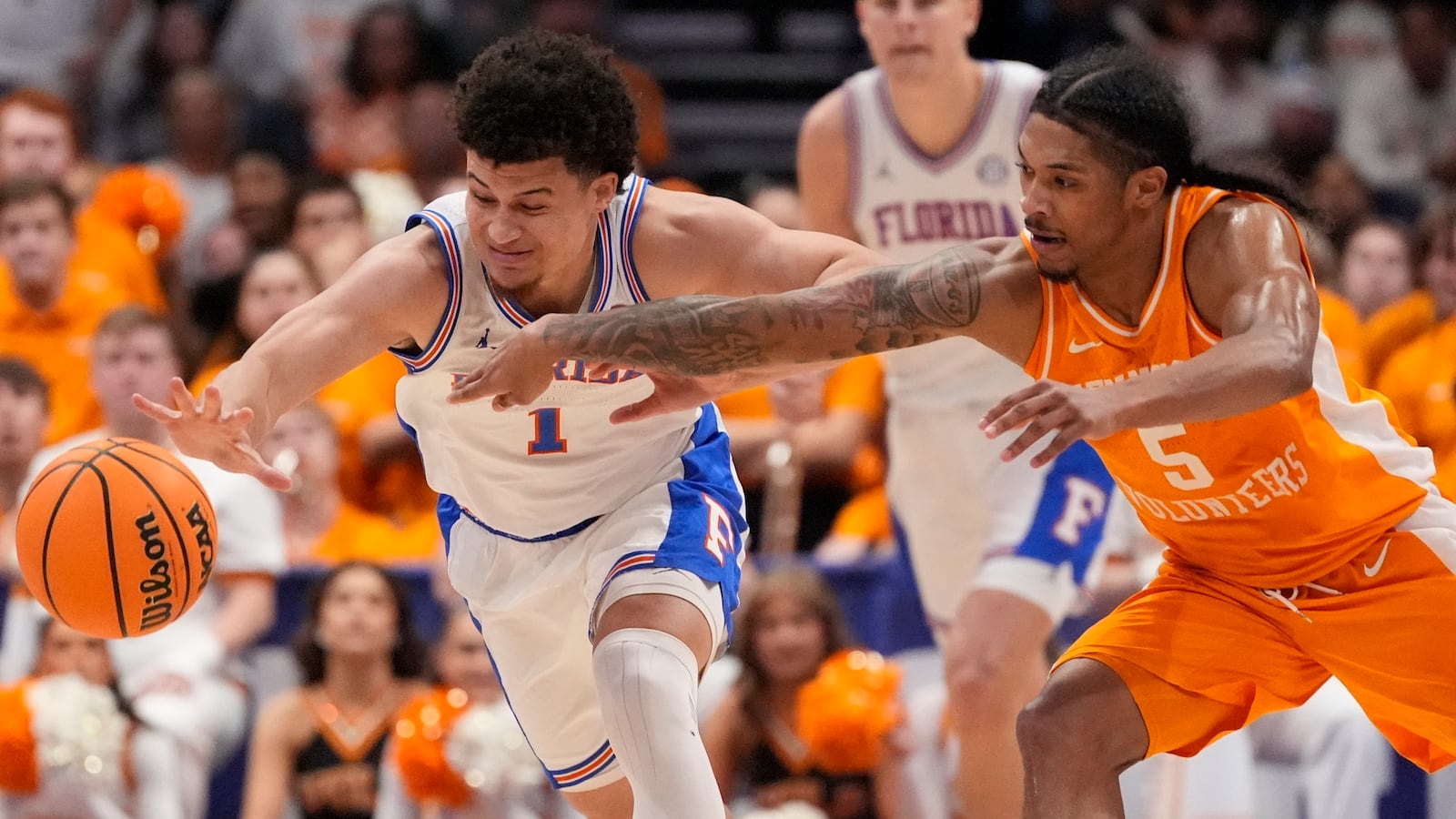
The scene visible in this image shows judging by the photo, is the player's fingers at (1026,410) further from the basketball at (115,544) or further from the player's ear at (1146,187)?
the basketball at (115,544)

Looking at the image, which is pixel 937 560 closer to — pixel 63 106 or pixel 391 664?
pixel 391 664

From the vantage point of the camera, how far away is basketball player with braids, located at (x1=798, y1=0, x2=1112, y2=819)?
522 cm

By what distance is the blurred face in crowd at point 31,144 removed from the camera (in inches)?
333

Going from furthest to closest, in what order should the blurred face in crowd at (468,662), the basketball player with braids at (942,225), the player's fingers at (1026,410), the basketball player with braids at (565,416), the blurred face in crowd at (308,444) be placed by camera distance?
the blurred face in crowd at (308,444) < the blurred face in crowd at (468,662) < the basketball player with braids at (942,225) < the basketball player with braids at (565,416) < the player's fingers at (1026,410)

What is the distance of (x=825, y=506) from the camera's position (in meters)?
7.46

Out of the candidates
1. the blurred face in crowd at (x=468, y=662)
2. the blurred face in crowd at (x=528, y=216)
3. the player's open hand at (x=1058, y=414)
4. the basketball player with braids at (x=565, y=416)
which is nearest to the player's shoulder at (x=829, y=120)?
the basketball player with braids at (x=565, y=416)

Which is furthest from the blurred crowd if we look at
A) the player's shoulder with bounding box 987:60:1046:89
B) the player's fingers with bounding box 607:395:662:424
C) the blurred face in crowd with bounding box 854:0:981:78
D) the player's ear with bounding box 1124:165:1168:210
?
the player's fingers with bounding box 607:395:662:424

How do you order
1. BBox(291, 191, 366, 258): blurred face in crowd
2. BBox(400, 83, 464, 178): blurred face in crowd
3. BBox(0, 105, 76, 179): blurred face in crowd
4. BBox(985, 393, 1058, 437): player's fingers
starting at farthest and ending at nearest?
1. BBox(400, 83, 464, 178): blurred face in crowd
2. BBox(0, 105, 76, 179): blurred face in crowd
3. BBox(291, 191, 366, 258): blurred face in crowd
4. BBox(985, 393, 1058, 437): player's fingers

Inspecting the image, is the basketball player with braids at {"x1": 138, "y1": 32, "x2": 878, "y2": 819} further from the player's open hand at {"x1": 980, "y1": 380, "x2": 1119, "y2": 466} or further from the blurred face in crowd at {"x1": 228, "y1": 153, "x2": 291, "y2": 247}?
the blurred face in crowd at {"x1": 228, "y1": 153, "x2": 291, "y2": 247}

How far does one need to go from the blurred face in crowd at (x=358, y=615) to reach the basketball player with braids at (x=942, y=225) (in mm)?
1778

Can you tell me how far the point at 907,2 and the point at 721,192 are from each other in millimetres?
3844

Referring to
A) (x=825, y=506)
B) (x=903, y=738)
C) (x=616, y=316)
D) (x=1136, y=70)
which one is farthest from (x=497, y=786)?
(x=1136, y=70)

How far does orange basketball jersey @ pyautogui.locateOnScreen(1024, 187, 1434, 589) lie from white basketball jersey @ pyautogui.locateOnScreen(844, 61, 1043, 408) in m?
1.57

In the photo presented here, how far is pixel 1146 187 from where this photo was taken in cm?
378
